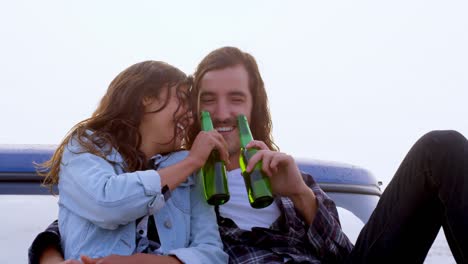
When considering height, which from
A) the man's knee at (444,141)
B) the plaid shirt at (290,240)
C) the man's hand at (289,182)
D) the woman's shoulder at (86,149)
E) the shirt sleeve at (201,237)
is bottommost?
the plaid shirt at (290,240)

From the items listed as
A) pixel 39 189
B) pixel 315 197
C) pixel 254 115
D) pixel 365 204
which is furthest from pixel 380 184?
pixel 39 189

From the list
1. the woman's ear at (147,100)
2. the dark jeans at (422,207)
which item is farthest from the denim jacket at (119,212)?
the dark jeans at (422,207)

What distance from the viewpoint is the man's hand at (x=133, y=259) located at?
162 centimetres

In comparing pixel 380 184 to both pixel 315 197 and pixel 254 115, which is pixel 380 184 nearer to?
pixel 254 115

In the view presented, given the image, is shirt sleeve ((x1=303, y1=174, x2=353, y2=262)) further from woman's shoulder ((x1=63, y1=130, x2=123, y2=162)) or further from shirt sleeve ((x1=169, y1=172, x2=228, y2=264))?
woman's shoulder ((x1=63, y1=130, x2=123, y2=162))

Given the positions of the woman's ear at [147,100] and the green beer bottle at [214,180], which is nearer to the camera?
the green beer bottle at [214,180]

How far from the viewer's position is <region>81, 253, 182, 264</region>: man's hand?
1625 mm

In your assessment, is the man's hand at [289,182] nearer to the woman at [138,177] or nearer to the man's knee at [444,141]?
the woman at [138,177]

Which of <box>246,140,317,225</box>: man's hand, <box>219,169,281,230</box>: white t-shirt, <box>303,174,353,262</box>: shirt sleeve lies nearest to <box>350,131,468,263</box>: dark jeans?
<box>303,174,353,262</box>: shirt sleeve

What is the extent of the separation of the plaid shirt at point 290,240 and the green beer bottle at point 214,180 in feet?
0.69

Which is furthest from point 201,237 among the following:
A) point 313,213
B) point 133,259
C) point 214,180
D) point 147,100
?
point 147,100

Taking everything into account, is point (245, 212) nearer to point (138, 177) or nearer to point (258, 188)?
point (258, 188)

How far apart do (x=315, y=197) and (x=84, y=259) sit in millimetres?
796

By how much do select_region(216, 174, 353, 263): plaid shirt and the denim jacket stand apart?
0.40 feet
